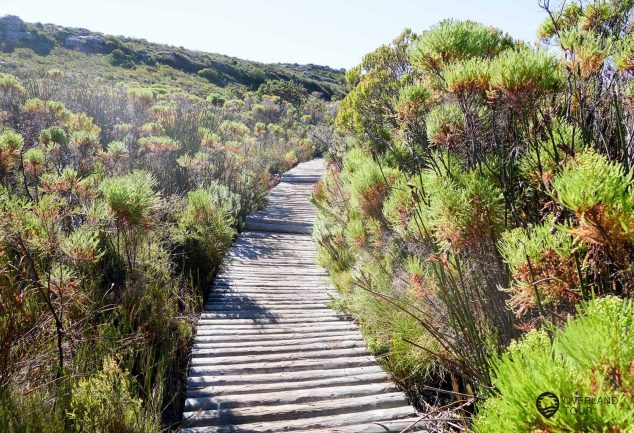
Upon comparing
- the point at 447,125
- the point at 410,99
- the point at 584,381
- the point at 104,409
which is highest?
the point at 410,99

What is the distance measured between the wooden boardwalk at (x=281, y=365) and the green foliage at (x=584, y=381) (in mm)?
2470

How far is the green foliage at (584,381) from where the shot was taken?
0.63 m

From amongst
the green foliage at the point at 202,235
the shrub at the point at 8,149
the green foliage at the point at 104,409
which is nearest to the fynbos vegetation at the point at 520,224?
the green foliage at the point at 104,409

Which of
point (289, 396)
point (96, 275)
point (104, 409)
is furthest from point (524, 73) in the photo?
point (96, 275)

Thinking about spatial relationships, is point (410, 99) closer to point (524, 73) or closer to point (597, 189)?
point (524, 73)

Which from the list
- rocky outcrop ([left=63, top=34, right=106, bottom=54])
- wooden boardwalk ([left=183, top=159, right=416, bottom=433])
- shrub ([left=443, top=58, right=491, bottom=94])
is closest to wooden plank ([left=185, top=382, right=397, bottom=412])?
wooden boardwalk ([left=183, top=159, right=416, bottom=433])

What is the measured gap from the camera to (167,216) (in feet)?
19.4

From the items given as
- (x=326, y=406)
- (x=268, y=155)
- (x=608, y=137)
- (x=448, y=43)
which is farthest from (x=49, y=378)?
(x=268, y=155)

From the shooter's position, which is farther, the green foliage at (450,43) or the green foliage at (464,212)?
the green foliage at (450,43)

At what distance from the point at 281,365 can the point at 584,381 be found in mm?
3242

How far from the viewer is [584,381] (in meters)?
0.66

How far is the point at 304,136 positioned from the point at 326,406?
19.4 metres

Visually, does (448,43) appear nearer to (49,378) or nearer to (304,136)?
(49,378)

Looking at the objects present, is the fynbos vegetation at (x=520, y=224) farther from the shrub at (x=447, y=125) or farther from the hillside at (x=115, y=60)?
the hillside at (x=115, y=60)
